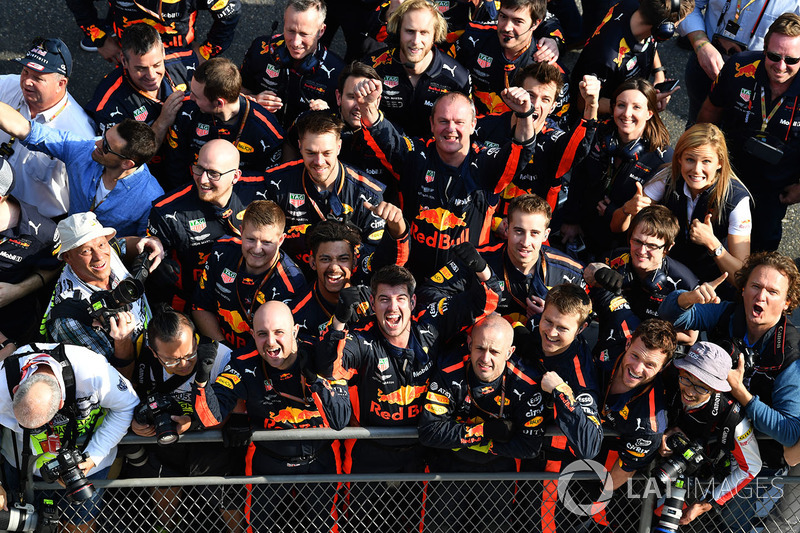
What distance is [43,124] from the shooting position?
19.4 feet

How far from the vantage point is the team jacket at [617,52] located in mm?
6809

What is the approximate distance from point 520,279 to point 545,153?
3.52 feet

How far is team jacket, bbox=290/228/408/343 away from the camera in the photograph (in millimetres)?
5473

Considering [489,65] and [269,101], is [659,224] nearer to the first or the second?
[489,65]

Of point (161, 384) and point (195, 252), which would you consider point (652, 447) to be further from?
point (195, 252)

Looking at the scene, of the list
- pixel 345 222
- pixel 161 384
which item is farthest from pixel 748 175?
pixel 161 384

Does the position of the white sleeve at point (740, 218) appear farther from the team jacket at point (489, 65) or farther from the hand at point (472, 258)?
the hand at point (472, 258)

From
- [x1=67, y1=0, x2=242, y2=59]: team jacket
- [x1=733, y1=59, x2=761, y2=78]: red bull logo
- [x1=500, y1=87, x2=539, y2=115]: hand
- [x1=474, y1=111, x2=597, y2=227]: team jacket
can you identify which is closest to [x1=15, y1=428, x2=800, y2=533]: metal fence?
[x1=474, y1=111, x2=597, y2=227]: team jacket

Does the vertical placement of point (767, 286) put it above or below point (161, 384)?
above

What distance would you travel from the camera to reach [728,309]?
512 centimetres

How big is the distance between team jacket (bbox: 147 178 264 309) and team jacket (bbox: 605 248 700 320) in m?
2.59

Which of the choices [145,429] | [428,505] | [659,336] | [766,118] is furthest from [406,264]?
[766,118]

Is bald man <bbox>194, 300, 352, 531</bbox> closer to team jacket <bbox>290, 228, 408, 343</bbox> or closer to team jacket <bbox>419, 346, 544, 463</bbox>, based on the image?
team jacket <bbox>290, 228, 408, 343</bbox>

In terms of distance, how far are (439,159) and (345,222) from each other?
0.81 m
